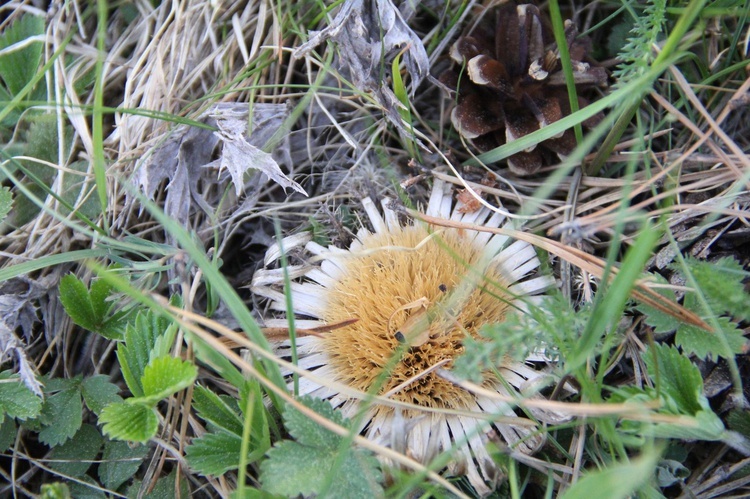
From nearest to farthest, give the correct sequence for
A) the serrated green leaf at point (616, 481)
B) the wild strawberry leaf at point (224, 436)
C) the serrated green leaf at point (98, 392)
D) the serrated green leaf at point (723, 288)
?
the serrated green leaf at point (616, 481)
the serrated green leaf at point (723, 288)
the wild strawberry leaf at point (224, 436)
the serrated green leaf at point (98, 392)

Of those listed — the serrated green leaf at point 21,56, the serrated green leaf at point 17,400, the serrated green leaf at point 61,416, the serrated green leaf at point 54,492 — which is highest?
the serrated green leaf at point 21,56

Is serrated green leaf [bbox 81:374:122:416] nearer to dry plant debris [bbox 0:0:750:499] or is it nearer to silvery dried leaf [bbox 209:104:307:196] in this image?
dry plant debris [bbox 0:0:750:499]

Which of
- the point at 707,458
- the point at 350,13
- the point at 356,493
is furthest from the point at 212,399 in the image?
the point at 707,458

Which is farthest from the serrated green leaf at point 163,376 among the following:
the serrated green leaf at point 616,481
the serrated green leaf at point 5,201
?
the serrated green leaf at point 616,481

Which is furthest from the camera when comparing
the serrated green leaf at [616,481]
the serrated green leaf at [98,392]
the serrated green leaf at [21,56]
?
the serrated green leaf at [21,56]

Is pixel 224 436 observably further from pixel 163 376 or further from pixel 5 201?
pixel 5 201

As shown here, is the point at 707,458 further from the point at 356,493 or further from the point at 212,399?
the point at 212,399

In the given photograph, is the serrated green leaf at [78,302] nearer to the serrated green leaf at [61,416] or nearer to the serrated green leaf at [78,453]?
the serrated green leaf at [61,416]
